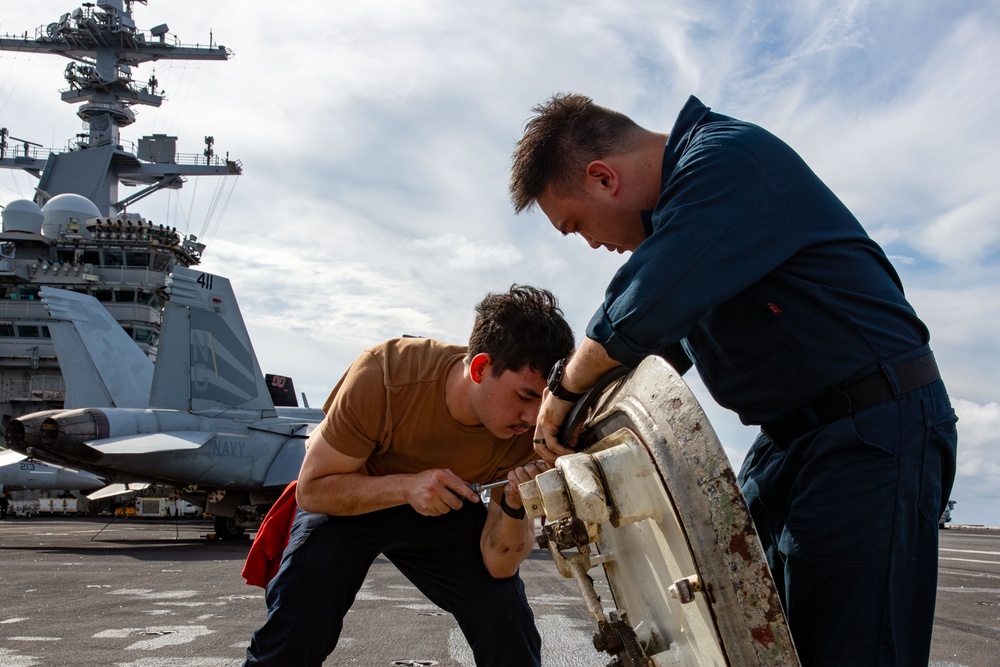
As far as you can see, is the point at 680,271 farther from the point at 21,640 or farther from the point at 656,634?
the point at 21,640

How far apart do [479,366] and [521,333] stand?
0.21 meters

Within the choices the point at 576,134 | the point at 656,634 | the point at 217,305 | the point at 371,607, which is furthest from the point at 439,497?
the point at 217,305

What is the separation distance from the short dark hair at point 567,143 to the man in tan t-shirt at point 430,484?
843 mm

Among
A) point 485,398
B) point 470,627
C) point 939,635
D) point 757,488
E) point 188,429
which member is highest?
point 188,429

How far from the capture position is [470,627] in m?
3.23

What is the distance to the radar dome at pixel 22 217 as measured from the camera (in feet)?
136

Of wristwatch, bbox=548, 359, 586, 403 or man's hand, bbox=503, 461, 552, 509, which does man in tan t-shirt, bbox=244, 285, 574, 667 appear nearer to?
man's hand, bbox=503, 461, 552, 509

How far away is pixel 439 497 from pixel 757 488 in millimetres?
1121

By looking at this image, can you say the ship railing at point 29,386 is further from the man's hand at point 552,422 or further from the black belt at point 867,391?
the black belt at point 867,391

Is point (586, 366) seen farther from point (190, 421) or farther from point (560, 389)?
point (190, 421)

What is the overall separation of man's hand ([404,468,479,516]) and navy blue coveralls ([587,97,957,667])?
1110 mm

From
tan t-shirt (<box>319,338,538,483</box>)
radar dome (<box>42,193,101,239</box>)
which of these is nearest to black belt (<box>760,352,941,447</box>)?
tan t-shirt (<box>319,338,538,483</box>)

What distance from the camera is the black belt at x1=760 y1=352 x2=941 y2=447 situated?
186cm

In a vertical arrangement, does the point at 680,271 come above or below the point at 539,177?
below
